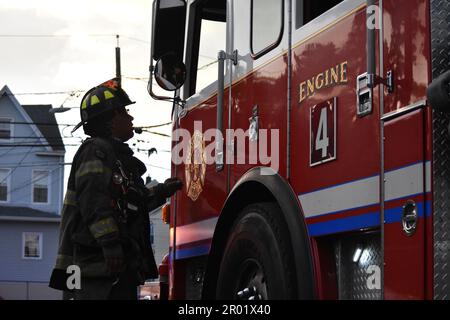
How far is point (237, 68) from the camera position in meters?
4.87

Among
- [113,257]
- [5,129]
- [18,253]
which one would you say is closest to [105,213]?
[113,257]

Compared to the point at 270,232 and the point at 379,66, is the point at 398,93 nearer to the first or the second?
the point at 379,66

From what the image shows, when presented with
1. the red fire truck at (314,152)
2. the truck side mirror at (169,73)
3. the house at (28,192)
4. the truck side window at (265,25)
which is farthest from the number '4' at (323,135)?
the house at (28,192)

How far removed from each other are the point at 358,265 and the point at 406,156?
68cm

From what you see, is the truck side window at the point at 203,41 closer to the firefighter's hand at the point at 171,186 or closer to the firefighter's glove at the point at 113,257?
the firefighter's hand at the point at 171,186

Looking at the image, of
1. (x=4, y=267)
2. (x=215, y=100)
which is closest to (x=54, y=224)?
(x=4, y=267)

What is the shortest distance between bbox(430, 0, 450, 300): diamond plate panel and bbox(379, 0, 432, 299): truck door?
35mm

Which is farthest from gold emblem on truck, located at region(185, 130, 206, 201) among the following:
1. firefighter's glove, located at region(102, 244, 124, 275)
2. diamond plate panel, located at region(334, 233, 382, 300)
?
diamond plate panel, located at region(334, 233, 382, 300)

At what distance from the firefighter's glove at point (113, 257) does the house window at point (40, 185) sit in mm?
38707

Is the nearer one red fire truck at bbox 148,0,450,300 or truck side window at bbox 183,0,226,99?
red fire truck at bbox 148,0,450,300

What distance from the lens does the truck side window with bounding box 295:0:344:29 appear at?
421 cm

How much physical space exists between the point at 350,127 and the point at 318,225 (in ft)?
1.55

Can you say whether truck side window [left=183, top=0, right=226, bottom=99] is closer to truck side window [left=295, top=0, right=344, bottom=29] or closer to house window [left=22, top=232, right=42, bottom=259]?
truck side window [left=295, top=0, right=344, bottom=29]

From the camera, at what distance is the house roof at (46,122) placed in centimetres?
4197
